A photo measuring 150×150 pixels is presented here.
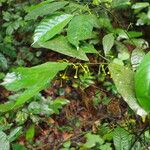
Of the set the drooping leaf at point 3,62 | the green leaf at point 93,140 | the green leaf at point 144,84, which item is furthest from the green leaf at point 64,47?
the drooping leaf at point 3,62

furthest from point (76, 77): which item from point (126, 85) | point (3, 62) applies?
point (3, 62)

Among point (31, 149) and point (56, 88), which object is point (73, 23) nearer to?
point (31, 149)

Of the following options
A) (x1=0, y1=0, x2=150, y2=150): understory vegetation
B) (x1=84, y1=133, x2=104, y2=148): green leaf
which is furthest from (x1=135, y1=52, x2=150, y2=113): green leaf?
(x1=84, y1=133, x2=104, y2=148): green leaf

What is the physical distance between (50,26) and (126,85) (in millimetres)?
293

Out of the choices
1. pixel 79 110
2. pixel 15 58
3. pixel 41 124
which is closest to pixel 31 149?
pixel 41 124

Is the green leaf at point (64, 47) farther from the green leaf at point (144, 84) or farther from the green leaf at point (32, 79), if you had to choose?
the green leaf at point (144, 84)

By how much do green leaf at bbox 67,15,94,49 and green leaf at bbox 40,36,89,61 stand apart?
0.02 m

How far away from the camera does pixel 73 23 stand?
995mm

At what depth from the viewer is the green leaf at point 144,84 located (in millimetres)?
741

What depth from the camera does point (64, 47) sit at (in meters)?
0.96

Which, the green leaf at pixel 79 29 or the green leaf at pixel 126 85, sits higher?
the green leaf at pixel 79 29

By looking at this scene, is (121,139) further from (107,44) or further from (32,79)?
(32,79)

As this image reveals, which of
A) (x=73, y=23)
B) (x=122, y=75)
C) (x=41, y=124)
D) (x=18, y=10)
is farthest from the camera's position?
(x=18, y=10)

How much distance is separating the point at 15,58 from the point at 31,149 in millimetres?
1179
